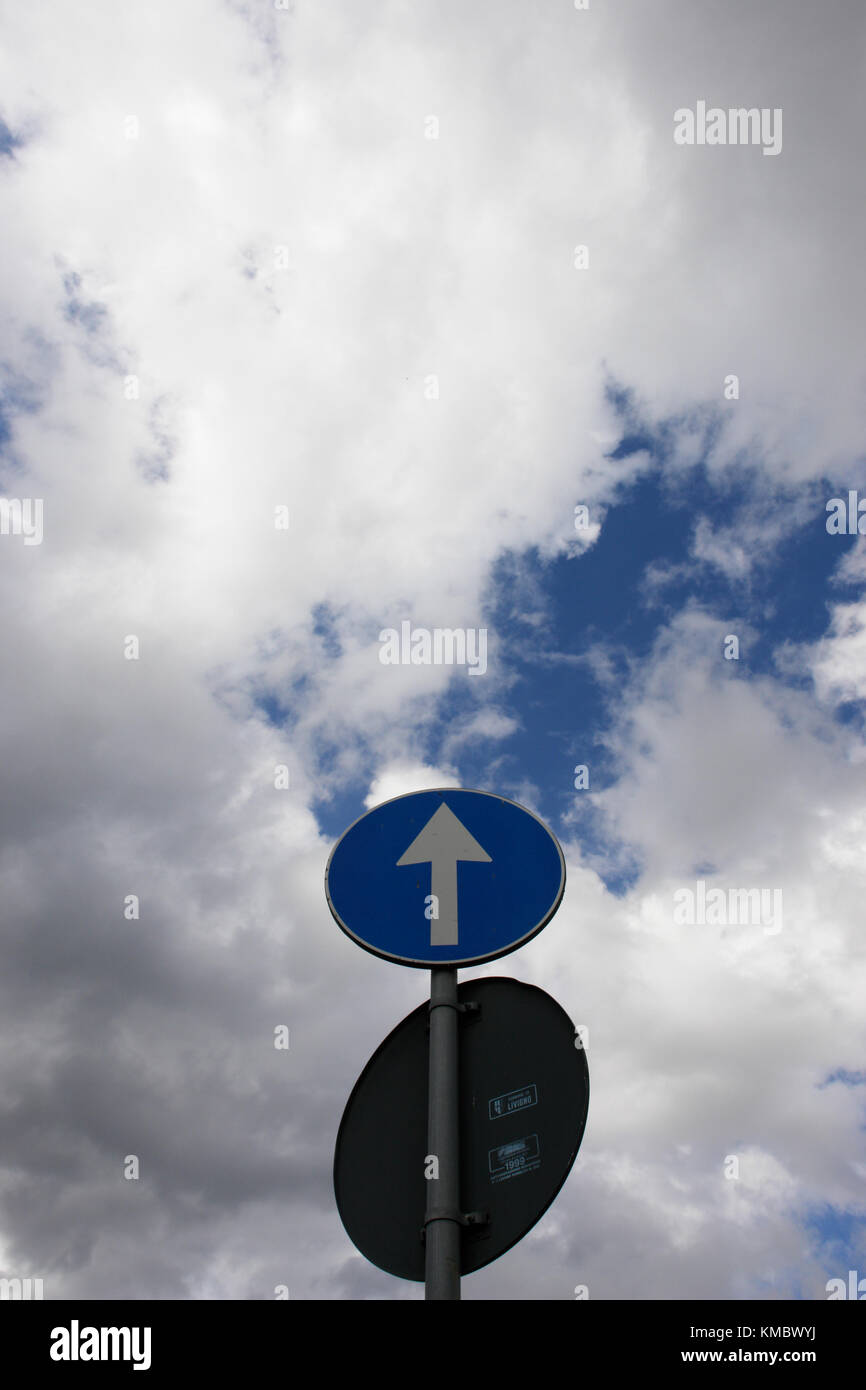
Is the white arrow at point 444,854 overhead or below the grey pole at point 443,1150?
overhead

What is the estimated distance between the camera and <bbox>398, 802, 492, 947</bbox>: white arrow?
3.01m

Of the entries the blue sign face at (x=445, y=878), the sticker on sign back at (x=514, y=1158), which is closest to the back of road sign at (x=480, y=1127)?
the sticker on sign back at (x=514, y=1158)

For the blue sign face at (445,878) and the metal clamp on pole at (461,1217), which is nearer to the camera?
the metal clamp on pole at (461,1217)

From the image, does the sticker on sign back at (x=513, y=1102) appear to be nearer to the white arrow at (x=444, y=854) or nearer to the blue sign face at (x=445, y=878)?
the blue sign face at (x=445, y=878)

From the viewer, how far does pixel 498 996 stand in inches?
113

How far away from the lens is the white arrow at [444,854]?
301cm

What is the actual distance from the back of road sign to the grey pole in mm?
102

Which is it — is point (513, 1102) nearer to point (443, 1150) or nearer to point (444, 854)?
point (443, 1150)

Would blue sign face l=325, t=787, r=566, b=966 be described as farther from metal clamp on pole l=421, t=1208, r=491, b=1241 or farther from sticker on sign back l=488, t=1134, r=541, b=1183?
metal clamp on pole l=421, t=1208, r=491, b=1241

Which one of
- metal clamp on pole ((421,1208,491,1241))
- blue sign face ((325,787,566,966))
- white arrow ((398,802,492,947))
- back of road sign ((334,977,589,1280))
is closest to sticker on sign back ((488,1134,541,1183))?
back of road sign ((334,977,589,1280))

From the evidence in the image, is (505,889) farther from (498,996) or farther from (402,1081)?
(402,1081)
